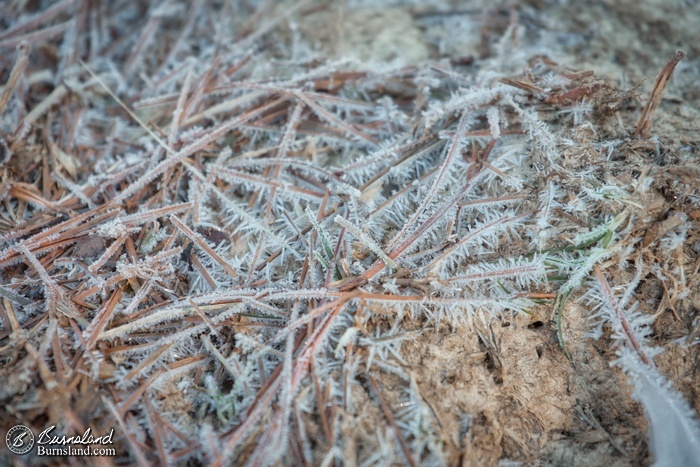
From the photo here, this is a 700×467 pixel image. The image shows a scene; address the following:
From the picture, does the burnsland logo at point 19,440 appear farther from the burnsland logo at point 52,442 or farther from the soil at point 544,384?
the soil at point 544,384

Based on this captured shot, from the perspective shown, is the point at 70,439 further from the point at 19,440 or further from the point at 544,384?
the point at 544,384

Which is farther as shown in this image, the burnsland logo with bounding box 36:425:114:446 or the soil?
the soil

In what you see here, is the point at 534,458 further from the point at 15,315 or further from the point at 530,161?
the point at 15,315

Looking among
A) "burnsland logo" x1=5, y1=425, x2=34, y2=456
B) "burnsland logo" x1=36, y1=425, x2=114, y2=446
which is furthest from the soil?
"burnsland logo" x1=5, y1=425, x2=34, y2=456

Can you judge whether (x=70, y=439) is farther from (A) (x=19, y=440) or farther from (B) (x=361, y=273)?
(B) (x=361, y=273)

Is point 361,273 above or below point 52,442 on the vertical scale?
above

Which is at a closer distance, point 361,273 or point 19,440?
point 19,440

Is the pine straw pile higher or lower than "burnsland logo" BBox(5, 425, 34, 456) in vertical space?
higher

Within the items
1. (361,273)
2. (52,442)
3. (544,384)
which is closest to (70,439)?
(52,442)

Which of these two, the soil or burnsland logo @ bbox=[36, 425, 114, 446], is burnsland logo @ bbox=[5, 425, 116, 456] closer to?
burnsland logo @ bbox=[36, 425, 114, 446]
